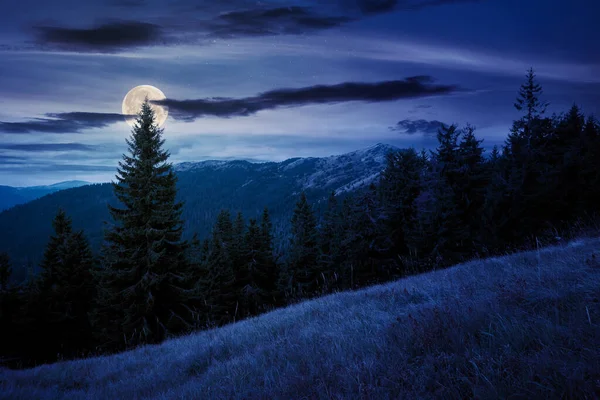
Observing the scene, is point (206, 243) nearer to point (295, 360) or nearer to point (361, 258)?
point (361, 258)

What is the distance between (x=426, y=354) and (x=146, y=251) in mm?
18129

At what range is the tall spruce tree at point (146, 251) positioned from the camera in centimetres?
1792

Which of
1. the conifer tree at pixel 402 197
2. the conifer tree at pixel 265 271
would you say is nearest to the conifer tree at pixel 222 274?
the conifer tree at pixel 265 271

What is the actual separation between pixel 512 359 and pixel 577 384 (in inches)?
22.3

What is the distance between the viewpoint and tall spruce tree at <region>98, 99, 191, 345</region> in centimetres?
1792

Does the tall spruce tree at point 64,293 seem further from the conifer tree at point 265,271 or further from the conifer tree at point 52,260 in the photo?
the conifer tree at point 265,271

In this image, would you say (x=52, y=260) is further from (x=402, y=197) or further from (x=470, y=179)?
(x=470, y=179)

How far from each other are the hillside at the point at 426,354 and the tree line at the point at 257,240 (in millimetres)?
12480

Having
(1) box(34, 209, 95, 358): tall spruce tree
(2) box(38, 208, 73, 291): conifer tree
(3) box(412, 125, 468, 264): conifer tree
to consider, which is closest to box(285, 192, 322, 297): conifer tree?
(3) box(412, 125, 468, 264): conifer tree

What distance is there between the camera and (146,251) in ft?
59.9

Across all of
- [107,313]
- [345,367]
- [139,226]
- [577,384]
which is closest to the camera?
[577,384]

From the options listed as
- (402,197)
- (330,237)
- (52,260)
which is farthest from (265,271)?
(52,260)

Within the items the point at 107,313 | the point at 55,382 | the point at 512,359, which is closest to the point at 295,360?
the point at 512,359

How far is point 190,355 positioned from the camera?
6.79 m
